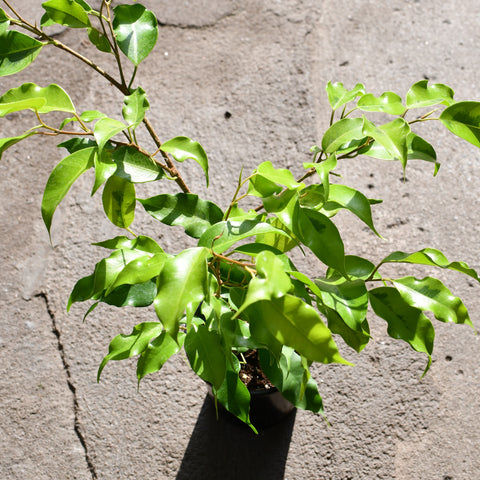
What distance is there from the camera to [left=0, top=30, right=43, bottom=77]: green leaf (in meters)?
0.74

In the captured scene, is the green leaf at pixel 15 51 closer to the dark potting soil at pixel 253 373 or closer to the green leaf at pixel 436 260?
the green leaf at pixel 436 260

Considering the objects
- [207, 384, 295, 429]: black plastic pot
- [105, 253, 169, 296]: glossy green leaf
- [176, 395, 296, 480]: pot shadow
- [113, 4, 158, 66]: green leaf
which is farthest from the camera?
[176, 395, 296, 480]: pot shadow

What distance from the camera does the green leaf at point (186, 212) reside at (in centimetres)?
81

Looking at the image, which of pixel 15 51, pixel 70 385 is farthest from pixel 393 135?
pixel 70 385

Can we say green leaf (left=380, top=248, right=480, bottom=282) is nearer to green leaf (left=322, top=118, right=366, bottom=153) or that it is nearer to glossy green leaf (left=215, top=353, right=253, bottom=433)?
green leaf (left=322, top=118, right=366, bottom=153)

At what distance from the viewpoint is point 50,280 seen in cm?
161

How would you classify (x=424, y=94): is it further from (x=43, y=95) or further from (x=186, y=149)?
(x=43, y=95)

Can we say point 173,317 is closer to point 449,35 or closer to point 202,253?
point 202,253

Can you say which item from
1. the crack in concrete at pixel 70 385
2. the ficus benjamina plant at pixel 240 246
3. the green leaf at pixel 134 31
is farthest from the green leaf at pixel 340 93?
the crack in concrete at pixel 70 385

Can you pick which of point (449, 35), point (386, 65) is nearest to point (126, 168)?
point (386, 65)

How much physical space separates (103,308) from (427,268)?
0.95 metres

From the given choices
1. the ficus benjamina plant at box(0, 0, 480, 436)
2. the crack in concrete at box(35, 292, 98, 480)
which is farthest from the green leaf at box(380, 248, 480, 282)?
the crack in concrete at box(35, 292, 98, 480)

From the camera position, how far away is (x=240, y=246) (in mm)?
718

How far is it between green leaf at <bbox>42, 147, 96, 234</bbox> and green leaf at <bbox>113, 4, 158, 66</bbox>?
0.70 ft
